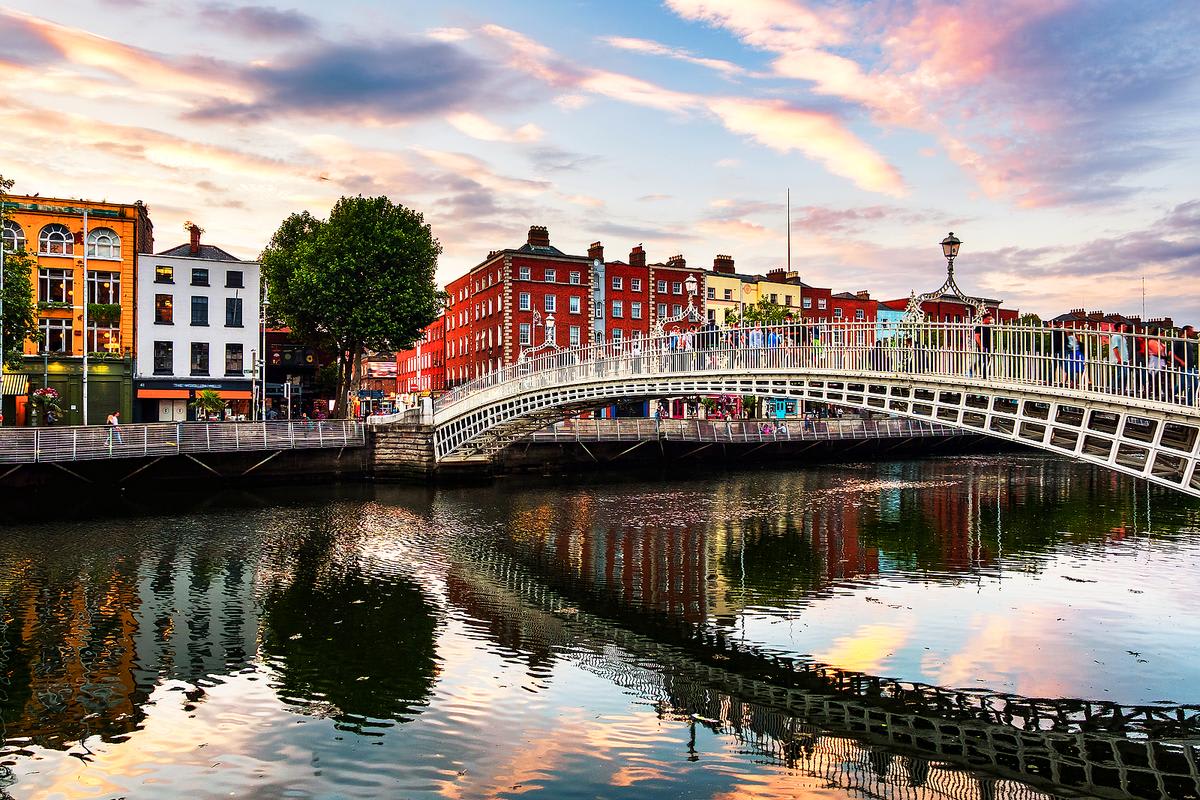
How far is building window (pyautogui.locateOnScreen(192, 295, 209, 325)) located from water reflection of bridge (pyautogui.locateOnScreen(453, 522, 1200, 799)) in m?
44.2

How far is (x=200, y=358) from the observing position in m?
52.8

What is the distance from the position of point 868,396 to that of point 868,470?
32.3 meters

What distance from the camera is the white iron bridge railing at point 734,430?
51219mm

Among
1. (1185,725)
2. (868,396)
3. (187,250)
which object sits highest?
(187,250)

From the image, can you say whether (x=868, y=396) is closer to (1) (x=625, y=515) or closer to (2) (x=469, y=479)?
(1) (x=625, y=515)

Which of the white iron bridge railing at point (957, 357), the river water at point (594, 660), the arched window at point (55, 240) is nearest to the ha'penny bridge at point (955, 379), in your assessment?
the white iron bridge railing at point (957, 357)

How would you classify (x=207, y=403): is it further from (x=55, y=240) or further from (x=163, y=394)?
(x=55, y=240)

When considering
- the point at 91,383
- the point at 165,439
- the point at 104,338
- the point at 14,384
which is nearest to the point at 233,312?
the point at 104,338

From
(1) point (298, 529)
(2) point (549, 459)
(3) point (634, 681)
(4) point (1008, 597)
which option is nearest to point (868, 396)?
(4) point (1008, 597)

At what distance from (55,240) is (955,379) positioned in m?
48.8

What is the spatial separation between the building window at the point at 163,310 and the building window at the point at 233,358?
343 centimetres

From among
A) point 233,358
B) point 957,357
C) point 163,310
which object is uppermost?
point 163,310

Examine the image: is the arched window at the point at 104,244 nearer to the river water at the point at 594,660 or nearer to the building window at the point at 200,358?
the building window at the point at 200,358

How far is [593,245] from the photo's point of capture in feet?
240
